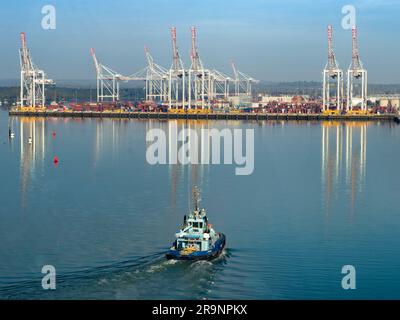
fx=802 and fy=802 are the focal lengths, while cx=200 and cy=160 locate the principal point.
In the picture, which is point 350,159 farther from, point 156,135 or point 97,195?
point 156,135

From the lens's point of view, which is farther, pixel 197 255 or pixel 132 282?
pixel 197 255

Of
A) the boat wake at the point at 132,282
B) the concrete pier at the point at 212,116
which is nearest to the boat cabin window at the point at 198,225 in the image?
the boat wake at the point at 132,282

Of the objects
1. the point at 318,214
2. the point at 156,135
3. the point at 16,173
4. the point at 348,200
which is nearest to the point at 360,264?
the point at 318,214

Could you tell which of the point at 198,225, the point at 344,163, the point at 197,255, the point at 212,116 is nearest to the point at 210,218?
the point at 198,225

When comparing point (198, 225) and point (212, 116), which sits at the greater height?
point (212, 116)

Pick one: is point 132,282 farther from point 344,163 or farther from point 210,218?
point 344,163

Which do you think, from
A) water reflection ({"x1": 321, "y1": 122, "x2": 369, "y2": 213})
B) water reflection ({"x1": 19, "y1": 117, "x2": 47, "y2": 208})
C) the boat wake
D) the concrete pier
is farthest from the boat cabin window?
the concrete pier

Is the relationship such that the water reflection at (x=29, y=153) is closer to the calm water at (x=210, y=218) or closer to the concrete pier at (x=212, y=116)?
the calm water at (x=210, y=218)
